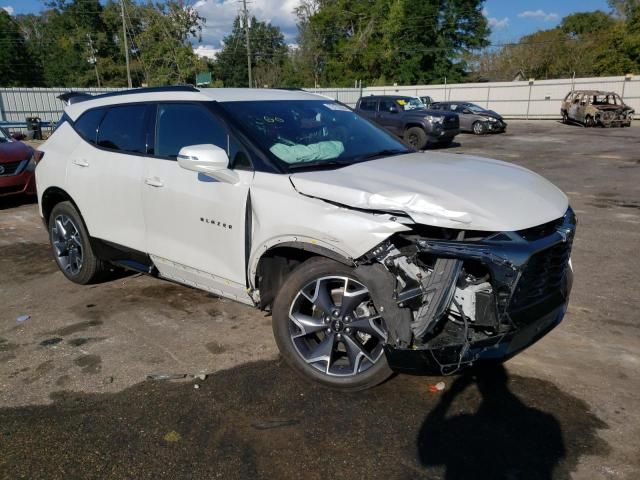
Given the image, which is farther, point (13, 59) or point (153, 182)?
point (13, 59)

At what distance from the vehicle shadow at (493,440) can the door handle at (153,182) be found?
2482mm

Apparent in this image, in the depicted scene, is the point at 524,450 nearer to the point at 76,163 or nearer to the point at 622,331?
the point at 622,331

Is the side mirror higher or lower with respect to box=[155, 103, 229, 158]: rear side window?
lower

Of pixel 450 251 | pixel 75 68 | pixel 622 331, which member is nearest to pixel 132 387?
pixel 450 251

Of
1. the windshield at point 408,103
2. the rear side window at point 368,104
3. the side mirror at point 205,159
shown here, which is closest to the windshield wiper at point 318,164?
the side mirror at point 205,159

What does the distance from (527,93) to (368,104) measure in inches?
760

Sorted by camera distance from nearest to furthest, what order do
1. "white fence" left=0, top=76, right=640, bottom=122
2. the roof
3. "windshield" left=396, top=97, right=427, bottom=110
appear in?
1. the roof
2. "windshield" left=396, top=97, right=427, bottom=110
3. "white fence" left=0, top=76, right=640, bottom=122

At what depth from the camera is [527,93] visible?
3422cm

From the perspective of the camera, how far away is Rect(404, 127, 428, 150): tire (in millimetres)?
17219

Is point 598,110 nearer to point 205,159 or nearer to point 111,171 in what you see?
point 111,171

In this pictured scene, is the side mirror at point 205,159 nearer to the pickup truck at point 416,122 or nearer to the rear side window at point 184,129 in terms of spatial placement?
the rear side window at point 184,129

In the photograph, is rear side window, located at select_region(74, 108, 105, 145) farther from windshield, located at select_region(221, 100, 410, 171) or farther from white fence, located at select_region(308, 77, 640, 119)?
white fence, located at select_region(308, 77, 640, 119)

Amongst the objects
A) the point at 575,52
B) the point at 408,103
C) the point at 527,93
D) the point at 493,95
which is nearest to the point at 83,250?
the point at 408,103

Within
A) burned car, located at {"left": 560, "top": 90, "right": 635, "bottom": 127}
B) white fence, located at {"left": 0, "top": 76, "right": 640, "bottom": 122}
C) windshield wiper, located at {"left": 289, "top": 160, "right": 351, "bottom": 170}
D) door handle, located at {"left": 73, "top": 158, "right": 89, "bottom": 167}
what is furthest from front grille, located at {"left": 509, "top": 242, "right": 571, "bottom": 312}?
white fence, located at {"left": 0, "top": 76, "right": 640, "bottom": 122}
